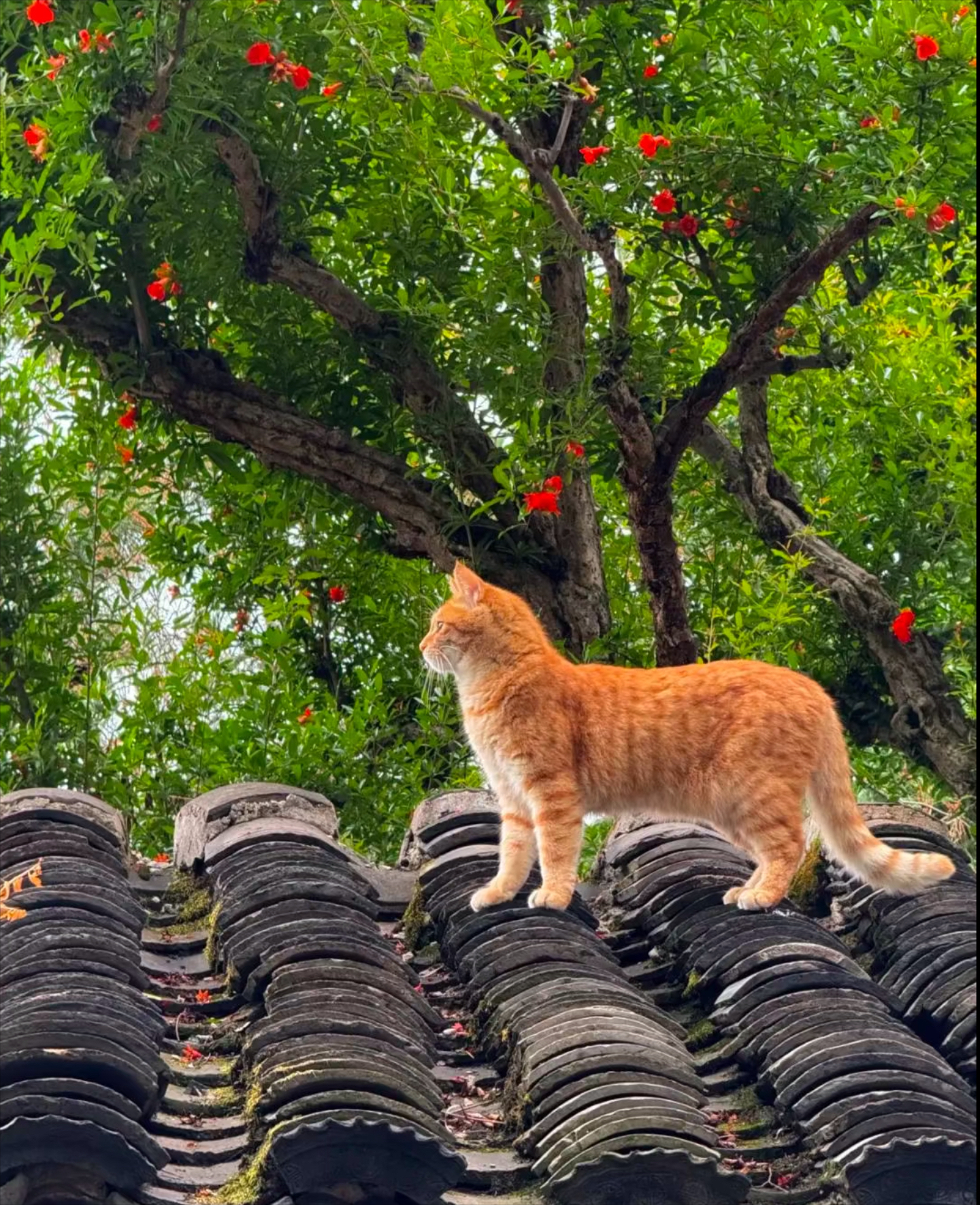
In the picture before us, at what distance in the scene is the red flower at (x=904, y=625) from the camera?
9.15 m

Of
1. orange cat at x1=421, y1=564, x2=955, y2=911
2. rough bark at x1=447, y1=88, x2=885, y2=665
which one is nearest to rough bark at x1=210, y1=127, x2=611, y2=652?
rough bark at x1=447, y1=88, x2=885, y2=665

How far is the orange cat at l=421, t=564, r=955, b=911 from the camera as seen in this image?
572 centimetres

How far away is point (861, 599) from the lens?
31.8 feet

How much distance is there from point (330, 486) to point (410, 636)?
5.72 feet

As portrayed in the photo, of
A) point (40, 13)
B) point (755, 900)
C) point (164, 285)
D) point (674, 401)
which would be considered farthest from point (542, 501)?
point (40, 13)

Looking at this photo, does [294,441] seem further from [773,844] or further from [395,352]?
[773,844]

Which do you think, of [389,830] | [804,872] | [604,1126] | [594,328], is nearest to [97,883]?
[604,1126]

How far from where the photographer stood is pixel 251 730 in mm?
9789

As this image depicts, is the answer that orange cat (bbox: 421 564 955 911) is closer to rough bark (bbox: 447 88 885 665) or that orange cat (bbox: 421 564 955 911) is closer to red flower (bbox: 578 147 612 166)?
rough bark (bbox: 447 88 885 665)

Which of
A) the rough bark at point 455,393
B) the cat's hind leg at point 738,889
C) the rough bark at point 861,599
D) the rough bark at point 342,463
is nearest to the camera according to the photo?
the cat's hind leg at point 738,889

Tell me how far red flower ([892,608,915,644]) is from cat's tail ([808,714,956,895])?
125 inches

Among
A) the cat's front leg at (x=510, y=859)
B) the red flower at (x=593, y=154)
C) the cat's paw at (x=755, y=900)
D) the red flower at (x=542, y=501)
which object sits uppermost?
the red flower at (x=593, y=154)

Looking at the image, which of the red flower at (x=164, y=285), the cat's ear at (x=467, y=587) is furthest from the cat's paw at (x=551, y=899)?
the red flower at (x=164, y=285)

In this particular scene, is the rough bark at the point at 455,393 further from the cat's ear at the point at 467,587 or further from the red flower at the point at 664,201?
the cat's ear at the point at 467,587
